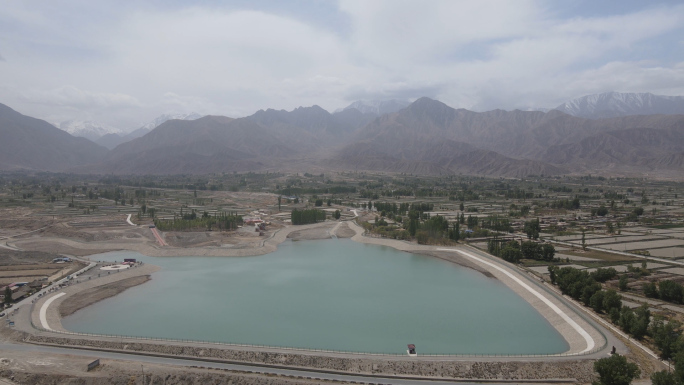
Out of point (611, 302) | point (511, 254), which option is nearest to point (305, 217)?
point (511, 254)

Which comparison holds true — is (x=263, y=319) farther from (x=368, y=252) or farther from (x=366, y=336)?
(x=368, y=252)

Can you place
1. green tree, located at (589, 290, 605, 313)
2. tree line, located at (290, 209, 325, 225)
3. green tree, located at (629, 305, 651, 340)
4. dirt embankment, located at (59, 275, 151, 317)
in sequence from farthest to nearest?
tree line, located at (290, 209, 325, 225), dirt embankment, located at (59, 275, 151, 317), green tree, located at (589, 290, 605, 313), green tree, located at (629, 305, 651, 340)

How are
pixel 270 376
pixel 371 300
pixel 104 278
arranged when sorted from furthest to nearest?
pixel 104 278 < pixel 371 300 < pixel 270 376

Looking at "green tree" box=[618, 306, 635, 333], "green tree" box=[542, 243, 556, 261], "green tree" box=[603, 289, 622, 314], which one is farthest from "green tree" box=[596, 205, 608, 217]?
"green tree" box=[618, 306, 635, 333]

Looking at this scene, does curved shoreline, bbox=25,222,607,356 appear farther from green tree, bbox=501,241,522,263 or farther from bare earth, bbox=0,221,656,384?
green tree, bbox=501,241,522,263

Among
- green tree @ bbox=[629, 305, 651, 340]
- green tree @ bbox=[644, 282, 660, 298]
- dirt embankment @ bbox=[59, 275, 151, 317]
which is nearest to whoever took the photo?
green tree @ bbox=[629, 305, 651, 340]

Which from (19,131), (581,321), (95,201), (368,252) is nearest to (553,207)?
(368,252)

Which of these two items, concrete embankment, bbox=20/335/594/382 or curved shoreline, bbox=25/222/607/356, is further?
curved shoreline, bbox=25/222/607/356
